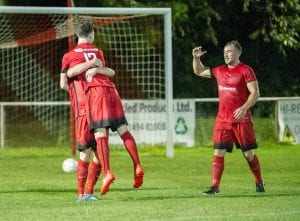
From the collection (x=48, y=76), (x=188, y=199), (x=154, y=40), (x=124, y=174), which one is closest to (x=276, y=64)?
(x=154, y=40)

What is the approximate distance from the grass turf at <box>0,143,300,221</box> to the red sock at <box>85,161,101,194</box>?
8.5 inches

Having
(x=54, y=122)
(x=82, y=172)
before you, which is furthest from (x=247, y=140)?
(x=54, y=122)

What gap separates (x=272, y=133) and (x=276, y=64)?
834cm

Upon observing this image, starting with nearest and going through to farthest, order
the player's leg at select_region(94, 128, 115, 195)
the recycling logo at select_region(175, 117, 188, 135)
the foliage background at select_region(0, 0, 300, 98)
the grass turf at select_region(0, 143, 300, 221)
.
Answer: the grass turf at select_region(0, 143, 300, 221) < the player's leg at select_region(94, 128, 115, 195) < the recycling logo at select_region(175, 117, 188, 135) < the foliage background at select_region(0, 0, 300, 98)

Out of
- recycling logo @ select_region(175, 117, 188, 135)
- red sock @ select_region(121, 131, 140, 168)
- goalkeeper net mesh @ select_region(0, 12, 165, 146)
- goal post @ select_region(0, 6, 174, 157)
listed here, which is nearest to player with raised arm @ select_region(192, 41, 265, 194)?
red sock @ select_region(121, 131, 140, 168)

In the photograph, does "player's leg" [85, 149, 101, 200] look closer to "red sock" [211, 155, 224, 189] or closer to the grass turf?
the grass turf

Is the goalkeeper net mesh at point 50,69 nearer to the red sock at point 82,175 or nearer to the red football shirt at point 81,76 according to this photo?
the red football shirt at point 81,76

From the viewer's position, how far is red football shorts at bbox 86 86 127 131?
1146 cm

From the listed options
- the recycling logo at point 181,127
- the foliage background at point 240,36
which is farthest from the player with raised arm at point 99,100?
the foliage background at point 240,36

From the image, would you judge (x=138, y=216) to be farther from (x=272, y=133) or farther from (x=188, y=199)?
(x=272, y=133)

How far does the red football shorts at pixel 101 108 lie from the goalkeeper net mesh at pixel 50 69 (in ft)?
37.9

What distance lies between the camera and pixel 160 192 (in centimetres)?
1266

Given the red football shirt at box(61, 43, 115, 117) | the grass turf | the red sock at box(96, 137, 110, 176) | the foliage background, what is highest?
the foliage background

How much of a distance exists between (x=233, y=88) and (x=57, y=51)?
14653 mm
